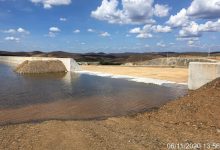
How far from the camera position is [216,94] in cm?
1326

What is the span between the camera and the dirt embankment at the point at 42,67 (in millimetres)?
39812

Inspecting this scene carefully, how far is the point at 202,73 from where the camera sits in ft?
67.4

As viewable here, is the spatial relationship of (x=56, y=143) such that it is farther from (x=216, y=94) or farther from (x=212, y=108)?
(x=216, y=94)

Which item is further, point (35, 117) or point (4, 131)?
point (35, 117)

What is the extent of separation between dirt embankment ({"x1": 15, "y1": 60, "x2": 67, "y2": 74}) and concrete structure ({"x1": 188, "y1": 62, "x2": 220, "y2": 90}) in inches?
909

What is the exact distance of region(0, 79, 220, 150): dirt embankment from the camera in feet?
28.0

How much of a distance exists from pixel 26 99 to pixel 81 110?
16.2 feet

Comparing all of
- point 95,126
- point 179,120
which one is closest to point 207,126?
point 179,120

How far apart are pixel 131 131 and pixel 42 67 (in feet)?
106

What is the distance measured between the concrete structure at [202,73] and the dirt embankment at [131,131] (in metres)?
7.22

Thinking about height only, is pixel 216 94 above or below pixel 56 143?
above

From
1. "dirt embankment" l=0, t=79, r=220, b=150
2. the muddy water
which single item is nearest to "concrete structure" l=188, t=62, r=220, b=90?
the muddy water

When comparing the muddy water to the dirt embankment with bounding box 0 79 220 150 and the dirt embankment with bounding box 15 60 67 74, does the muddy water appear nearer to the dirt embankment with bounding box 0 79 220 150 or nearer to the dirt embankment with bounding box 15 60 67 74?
the dirt embankment with bounding box 0 79 220 150

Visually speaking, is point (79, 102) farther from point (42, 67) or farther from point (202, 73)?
point (42, 67)
